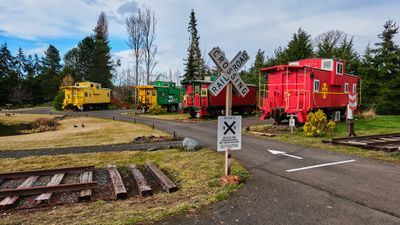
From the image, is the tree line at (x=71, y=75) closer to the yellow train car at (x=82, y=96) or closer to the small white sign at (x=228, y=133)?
the yellow train car at (x=82, y=96)

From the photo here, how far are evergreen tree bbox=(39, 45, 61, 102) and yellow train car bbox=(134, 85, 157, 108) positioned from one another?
114ft

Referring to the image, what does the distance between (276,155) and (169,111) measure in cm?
2842

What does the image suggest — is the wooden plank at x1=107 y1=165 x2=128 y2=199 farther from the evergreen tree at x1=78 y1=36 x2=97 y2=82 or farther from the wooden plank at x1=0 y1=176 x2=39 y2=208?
the evergreen tree at x1=78 y1=36 x2=97 y2=82

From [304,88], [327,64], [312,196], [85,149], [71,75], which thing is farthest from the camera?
[71,75]

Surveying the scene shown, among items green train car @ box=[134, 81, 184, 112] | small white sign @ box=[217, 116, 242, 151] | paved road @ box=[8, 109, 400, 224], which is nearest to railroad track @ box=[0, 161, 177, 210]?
small white sign @ box=[217, 116, 242, 151]

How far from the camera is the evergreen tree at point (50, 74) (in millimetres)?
61375

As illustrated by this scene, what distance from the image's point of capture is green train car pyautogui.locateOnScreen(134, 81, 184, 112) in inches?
1362

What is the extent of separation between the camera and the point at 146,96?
3481 centimetres

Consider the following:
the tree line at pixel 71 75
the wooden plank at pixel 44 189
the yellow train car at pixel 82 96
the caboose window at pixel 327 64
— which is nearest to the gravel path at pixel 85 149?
the wooden plank at pixel 44 189

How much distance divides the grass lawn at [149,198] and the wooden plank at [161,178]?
0.59ft

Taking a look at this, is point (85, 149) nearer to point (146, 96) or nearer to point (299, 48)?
point (146, 96)

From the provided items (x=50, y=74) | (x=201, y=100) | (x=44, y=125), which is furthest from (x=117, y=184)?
(x=50, y=74)

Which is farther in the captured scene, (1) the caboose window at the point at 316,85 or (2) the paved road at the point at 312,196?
(1) the caboose window at the point at 316,85

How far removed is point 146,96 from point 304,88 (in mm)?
22751
